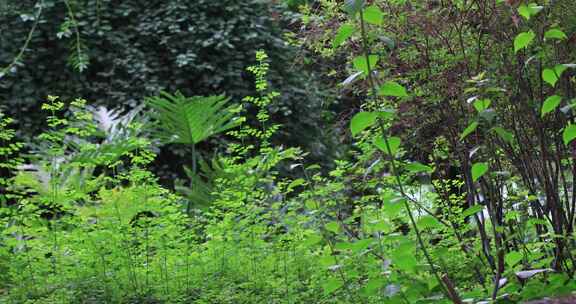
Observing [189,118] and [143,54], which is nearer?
[189,118]

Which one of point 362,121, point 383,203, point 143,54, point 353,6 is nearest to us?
point 353,6

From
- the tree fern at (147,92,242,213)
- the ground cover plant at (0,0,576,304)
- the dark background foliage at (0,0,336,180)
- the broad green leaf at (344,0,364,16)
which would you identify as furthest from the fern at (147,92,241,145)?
the broad green leaf at (344,0,364,16)

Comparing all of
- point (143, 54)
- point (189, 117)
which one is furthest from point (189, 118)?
point (143, 54)

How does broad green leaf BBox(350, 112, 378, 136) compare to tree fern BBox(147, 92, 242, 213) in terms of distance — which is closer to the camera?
broad green leaf BBox(350, 112, 378, 136)

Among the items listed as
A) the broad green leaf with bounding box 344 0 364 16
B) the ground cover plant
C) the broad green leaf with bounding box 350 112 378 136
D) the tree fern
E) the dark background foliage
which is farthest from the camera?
the dark background foliage

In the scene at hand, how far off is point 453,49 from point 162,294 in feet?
6.08

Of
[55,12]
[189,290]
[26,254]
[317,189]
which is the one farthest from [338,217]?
[55,12]

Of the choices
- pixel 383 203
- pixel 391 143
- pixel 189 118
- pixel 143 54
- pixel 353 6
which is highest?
pixel 143 54

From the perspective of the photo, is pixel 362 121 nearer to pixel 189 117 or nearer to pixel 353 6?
pixel 353 6

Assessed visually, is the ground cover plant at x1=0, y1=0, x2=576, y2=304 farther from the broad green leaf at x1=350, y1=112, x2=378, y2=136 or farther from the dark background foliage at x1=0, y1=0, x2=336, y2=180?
the dark background foliage at x1=0, y1=0, x2=336, y2=180

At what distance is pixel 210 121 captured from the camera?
21.9 ft

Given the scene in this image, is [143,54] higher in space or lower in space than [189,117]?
higher

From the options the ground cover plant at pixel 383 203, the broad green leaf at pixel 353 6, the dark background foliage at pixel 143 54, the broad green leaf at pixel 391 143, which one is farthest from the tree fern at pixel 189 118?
the broad green leaf at pixel 353 6

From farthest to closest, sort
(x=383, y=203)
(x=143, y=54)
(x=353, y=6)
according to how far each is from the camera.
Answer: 1. (x=143, y=54)
2. (x=383, y=203)
3. (x=353, y=6)
